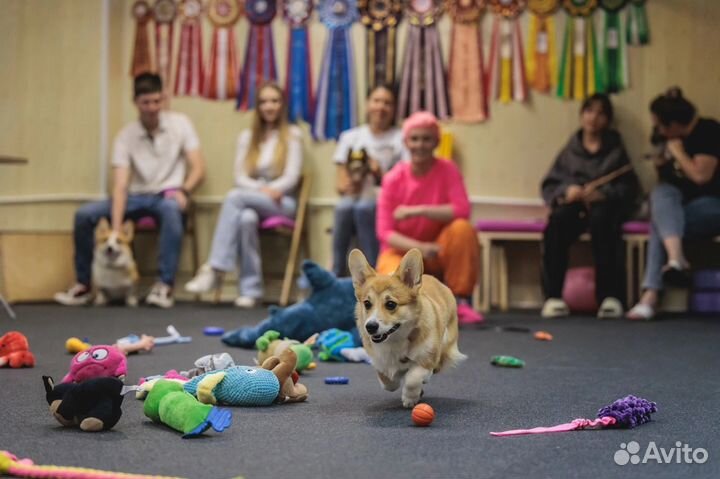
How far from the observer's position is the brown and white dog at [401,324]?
2.01 m

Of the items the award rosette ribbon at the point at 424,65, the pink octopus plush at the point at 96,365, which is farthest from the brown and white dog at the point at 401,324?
the award rosette ribbon at the point at 424,65

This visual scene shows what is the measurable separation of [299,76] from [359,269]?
11.9 feet

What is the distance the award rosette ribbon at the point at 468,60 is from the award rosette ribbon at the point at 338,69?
0.59 meters

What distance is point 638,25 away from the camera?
523 cm

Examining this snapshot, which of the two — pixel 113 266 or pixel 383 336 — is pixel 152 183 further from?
pixel 383 336

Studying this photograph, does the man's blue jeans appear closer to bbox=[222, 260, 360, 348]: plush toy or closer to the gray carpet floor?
the gray carpet floor

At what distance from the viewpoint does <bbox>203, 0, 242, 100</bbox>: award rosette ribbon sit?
565 centimetres

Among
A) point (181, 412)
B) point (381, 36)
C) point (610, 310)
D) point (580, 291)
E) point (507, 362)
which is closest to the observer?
point (181, 412)

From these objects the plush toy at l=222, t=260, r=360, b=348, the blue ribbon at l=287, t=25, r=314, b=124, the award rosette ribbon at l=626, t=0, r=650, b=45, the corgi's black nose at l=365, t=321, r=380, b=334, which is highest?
the award rosette ribbon at l=626, t=0, r=650, b=45

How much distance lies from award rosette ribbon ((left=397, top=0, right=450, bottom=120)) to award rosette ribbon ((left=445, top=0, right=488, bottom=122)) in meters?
0.07

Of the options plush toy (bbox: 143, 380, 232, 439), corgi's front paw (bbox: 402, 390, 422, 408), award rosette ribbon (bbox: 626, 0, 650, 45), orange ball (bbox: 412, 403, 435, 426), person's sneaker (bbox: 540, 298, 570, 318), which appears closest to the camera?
plush toy (bbox: 143, 380, 232, 439)

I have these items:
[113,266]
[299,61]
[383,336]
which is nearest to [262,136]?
[299,61]

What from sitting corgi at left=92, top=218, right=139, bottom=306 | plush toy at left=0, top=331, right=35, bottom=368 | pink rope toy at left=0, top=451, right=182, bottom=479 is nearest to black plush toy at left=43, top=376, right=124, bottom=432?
pink rope toy at left=0, top=451, right=182, bottom=479

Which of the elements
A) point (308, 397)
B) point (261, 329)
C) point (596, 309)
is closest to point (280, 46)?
point (596, 309)
